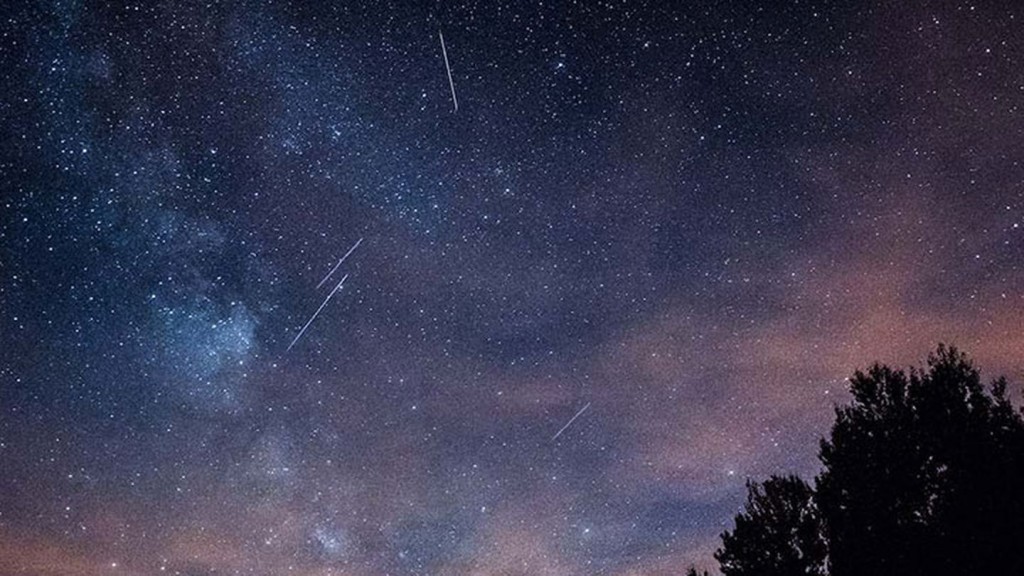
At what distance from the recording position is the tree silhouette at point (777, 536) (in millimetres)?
17125

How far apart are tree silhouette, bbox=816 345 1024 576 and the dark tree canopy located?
2 centimetres

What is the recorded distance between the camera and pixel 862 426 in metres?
15.4

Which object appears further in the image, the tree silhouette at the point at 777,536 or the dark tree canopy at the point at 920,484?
the tree silhouette at the point at 777,536

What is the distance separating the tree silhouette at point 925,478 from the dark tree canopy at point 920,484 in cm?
2

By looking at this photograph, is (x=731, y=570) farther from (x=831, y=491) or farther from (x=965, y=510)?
(x=965, y=510)

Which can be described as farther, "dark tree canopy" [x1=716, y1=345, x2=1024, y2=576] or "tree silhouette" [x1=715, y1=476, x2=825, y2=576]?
"tree silhouette" [x1=715, y1=476, x2=825, y2=576]

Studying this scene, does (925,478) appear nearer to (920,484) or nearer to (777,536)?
(920,484)

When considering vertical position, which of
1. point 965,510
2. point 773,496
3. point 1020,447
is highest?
point 773,496

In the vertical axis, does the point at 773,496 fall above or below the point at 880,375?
below

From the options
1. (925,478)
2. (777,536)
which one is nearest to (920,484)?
(925,478)

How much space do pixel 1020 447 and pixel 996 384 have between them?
153 centimetres

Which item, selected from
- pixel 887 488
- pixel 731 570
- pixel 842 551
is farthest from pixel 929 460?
pixel 731 570

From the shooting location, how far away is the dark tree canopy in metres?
11.9

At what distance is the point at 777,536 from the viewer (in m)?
18.4
